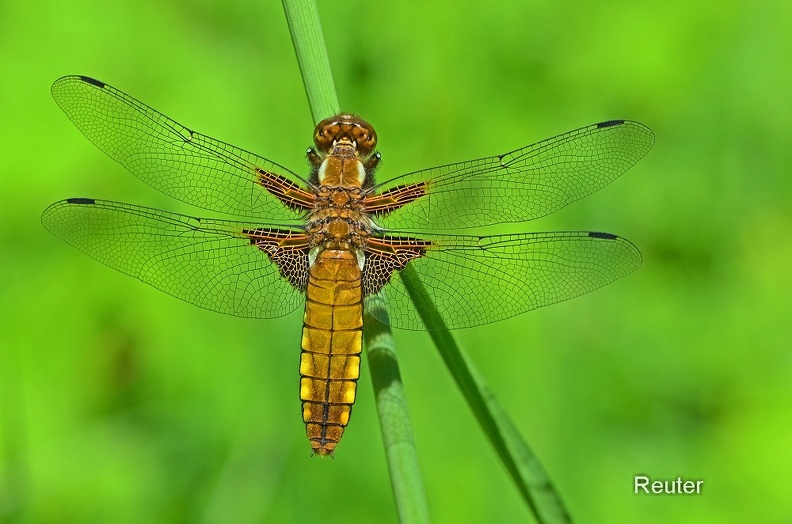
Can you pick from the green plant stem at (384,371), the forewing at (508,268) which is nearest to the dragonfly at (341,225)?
the forewing at (508,268)

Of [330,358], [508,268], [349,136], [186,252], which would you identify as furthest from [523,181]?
[186,252]

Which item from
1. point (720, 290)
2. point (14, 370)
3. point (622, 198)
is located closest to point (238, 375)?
point (14, 370)

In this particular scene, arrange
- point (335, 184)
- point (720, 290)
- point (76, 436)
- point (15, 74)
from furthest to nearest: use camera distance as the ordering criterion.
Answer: point (15, 74) < point (720, 290) < point (76, 436) < point (335, 184)

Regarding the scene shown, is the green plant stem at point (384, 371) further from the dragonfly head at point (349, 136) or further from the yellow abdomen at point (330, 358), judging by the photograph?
the dragonfly head at point (349, 136)

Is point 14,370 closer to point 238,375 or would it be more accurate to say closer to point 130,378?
point 130,378

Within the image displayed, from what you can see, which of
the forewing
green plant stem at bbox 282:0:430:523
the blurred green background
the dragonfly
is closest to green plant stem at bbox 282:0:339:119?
green plant stem at bbox 282:0:430:523

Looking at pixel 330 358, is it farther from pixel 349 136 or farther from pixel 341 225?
pixel 349 136
